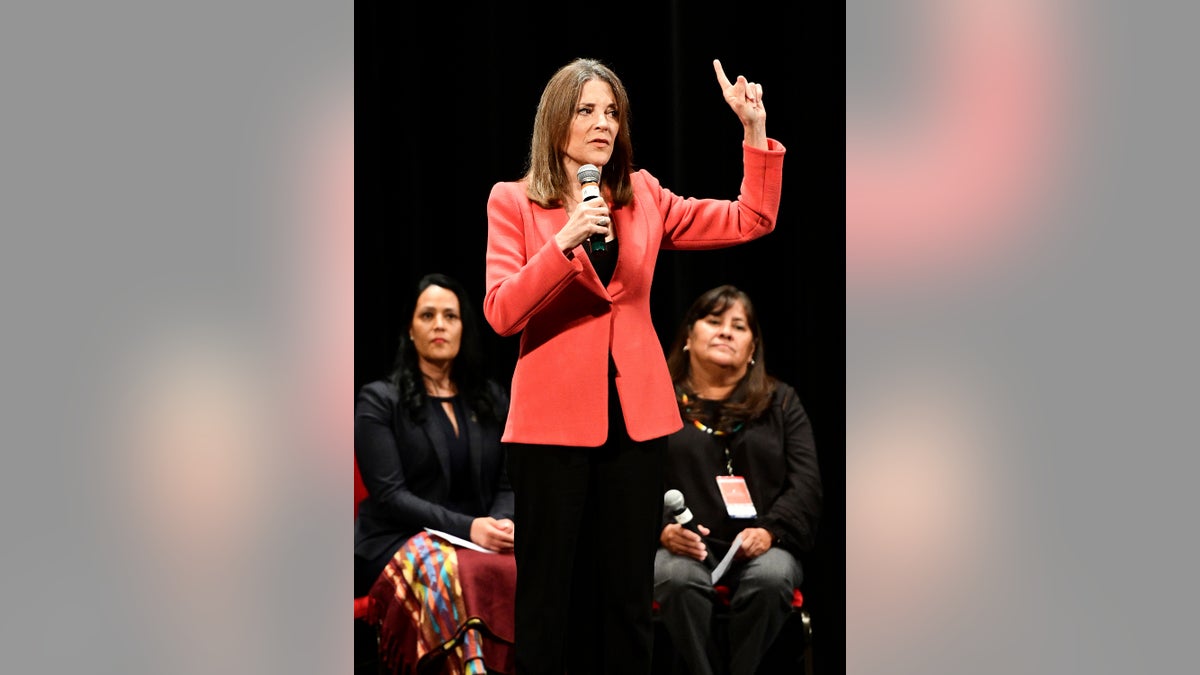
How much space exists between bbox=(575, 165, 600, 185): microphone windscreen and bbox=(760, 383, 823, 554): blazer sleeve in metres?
1.52

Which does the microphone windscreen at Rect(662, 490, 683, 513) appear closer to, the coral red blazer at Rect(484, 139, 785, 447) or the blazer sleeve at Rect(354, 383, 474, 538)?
the blazer sleeve at Rect(354, 383, 474, 538)

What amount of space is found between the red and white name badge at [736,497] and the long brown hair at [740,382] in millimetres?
171

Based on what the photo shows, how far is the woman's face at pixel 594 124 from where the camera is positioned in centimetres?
240

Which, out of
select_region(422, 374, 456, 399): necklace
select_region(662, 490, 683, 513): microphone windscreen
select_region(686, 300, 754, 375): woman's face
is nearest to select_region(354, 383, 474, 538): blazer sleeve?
select_region(422, 374, 456, 399): necklace

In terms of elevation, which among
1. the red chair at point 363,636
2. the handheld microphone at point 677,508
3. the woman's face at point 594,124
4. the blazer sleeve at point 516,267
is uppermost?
the woman's face at point 594,124

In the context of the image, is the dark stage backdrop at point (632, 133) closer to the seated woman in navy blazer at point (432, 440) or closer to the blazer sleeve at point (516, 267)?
the seated woman in navy blazer at point (432, 440)

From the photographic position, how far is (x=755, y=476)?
11.7 feet

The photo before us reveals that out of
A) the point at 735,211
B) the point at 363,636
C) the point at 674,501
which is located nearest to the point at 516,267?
the point at 735,211

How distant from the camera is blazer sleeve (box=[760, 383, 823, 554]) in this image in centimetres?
351

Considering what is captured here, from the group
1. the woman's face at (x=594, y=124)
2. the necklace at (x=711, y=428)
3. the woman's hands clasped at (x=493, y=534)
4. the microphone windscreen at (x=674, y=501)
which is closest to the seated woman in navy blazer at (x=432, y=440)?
the woman's hands clasped at (x=493, y=534)

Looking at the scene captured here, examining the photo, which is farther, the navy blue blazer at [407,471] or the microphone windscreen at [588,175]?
the navy blue blazer at [407,471]
